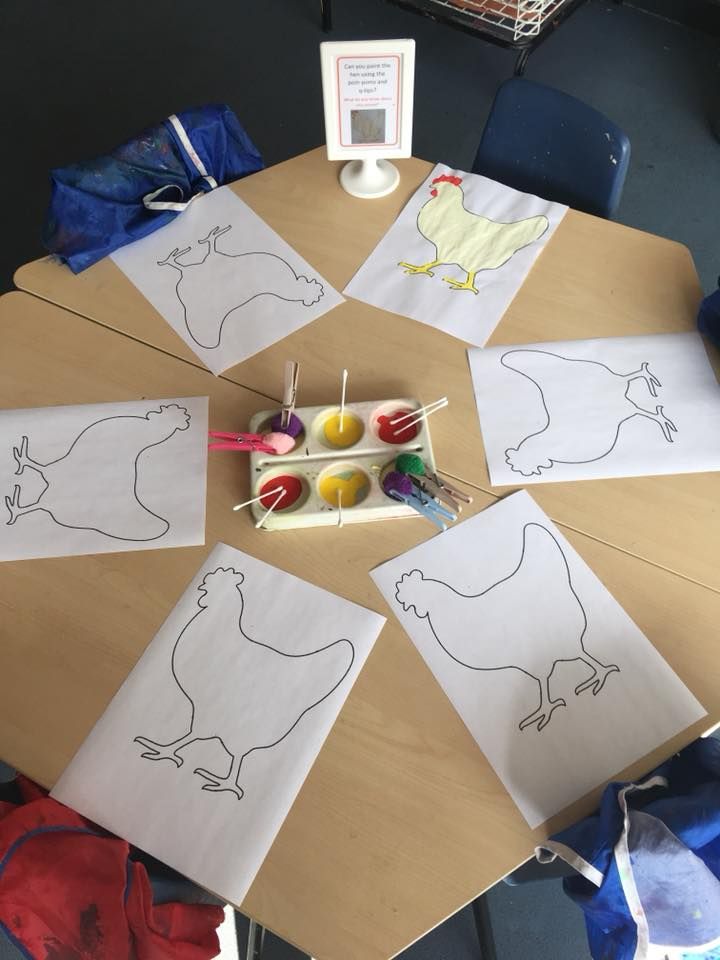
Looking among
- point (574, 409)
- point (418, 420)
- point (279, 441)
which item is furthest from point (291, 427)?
point (574, 409)

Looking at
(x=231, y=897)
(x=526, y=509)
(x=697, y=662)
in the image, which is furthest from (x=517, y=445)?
(x=231, y=897)

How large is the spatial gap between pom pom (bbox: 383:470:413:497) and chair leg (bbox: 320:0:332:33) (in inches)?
83.6

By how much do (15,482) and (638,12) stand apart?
2674mm

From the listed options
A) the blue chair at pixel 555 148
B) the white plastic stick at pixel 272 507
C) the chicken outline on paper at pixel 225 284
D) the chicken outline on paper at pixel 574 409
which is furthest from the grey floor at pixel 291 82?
the white plastic stick at pixel 272 507

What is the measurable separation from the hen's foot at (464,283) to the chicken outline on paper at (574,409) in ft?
0.43

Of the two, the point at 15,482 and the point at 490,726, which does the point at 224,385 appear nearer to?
the point at 15,482

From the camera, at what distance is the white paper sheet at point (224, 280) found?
3.60 ft

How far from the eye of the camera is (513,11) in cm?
201

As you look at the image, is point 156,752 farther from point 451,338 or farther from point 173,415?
point 451,338

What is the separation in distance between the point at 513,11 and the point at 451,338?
1.40 meters

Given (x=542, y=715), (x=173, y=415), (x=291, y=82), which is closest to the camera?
(x=542, y=715)

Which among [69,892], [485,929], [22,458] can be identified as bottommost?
[485,929]

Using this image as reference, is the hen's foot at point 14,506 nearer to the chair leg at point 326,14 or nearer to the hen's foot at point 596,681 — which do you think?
the hen's foot at point 596,681

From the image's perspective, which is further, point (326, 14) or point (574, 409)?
point (326, 14)
